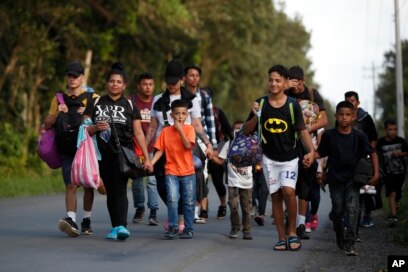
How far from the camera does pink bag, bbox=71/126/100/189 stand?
38.2 ft

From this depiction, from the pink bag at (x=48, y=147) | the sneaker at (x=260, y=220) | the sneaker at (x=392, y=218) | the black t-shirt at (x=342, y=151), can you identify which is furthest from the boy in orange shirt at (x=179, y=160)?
the sneaker at (x=392, y=218)

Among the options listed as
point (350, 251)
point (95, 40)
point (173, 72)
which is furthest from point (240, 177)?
point (95, 40)

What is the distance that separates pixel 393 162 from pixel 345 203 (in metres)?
4.79

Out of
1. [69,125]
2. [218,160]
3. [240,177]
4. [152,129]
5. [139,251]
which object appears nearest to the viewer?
[139,251]

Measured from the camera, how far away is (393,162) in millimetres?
16266

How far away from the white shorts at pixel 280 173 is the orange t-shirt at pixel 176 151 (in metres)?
1.22

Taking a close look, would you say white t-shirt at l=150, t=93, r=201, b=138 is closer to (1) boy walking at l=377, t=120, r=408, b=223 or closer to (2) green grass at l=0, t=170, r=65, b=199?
(1) boy walking at l=377, t=120, r=408, b=223

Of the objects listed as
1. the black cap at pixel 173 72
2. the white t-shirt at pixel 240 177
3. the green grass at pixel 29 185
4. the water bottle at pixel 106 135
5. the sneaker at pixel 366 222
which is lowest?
the sneaker at pixel 366 222

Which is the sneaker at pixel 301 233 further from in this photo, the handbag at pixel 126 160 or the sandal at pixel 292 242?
the handbag at pixel 126 160

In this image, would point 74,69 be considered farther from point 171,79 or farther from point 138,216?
point 138,216

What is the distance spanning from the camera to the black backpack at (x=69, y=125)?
1222 cm

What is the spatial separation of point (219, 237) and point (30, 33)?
19753mm

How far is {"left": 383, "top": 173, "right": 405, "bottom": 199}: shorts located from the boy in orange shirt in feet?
16.0

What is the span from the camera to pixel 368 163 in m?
11.6
